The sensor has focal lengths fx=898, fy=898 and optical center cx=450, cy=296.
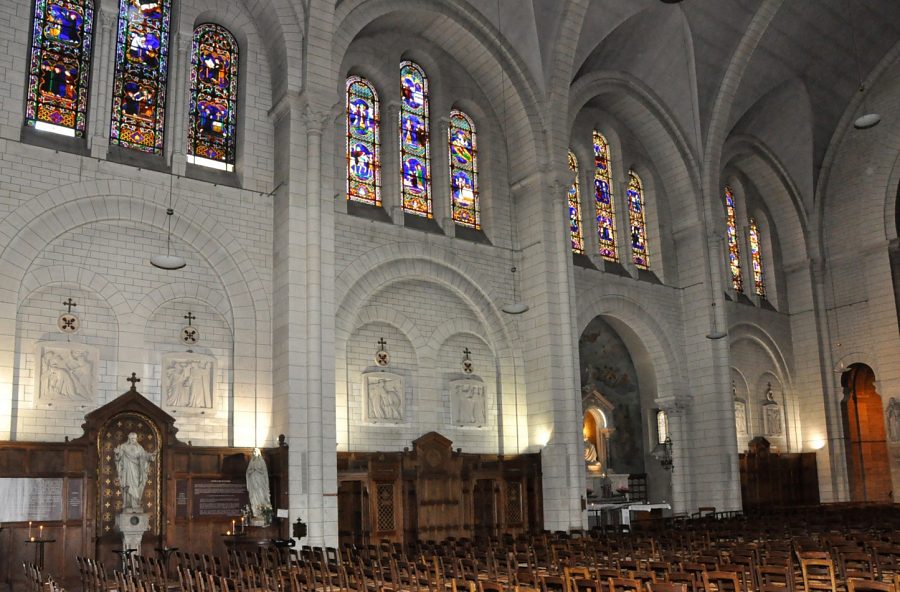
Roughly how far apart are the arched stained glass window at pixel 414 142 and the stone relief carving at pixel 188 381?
6.78 m

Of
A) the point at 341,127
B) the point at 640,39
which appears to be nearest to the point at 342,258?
the point at 341,127

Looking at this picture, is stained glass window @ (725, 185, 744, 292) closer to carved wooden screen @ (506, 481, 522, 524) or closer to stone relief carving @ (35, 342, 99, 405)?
carved wooden screen @ (506, 481, 522, 524)

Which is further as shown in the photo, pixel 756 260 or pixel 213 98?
pixel 756 260

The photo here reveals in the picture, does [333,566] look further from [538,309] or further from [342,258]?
[538,309]

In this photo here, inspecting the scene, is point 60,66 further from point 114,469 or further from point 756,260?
point 756,260

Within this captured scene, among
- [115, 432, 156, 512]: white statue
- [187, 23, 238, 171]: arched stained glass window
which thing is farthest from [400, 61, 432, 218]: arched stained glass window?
[115, 432, 156, 512]: white statue

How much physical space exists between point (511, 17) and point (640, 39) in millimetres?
4806

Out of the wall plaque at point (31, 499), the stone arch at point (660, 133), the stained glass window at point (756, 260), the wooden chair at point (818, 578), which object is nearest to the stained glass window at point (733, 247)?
the stained glass window at point (756, 260)

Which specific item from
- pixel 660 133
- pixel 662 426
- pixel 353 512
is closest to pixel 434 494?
pixel 353 512

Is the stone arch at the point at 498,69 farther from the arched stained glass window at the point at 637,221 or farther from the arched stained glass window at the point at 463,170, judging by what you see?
the arched stained glass window at the point at 637,221

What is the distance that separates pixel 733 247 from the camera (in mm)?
31484

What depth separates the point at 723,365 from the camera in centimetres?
2712

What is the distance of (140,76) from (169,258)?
17.1 feet

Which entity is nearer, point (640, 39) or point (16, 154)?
point (16, 154)
